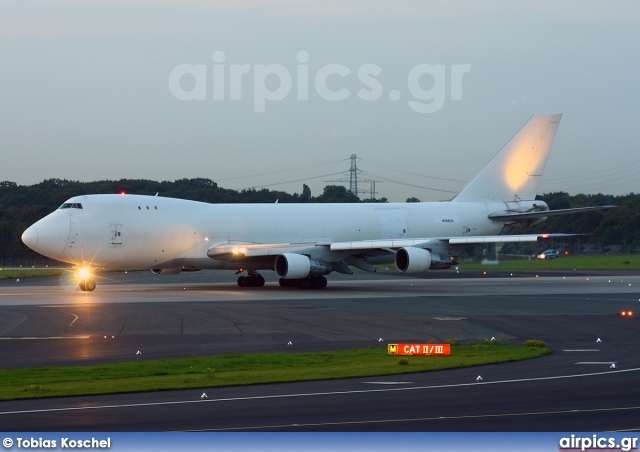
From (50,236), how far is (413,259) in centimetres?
1705

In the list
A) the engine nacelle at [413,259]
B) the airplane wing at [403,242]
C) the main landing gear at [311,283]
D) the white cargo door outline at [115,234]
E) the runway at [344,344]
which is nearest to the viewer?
the runway at [344,344]

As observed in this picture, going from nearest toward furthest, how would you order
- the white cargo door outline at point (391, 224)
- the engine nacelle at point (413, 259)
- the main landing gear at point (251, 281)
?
the engine nacelle at point (413, 259)
the main landing gear at point (251, 281)
the white cargo door outline at point (391, 224)

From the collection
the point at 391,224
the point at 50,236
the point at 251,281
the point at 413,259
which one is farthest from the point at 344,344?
the point at 391,224

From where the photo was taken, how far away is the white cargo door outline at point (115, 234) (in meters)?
43.8

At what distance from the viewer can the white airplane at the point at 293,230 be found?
144ft

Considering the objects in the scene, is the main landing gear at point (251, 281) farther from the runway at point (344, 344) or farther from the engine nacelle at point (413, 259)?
the engine nacelle at point (413, 259)

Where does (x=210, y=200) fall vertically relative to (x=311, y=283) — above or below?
above

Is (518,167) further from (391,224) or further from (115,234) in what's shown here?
(115,234)

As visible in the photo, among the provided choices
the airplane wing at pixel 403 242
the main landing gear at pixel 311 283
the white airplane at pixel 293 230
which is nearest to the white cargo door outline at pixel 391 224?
the white airplane at pixel 293 230

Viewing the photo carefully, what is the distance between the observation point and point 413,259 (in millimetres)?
45625

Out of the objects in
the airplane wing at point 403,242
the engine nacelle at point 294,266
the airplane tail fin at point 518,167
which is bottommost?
the engine nacelle at point 294,266

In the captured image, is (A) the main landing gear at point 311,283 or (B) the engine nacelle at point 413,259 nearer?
(B) the engine nacelle at point 413,259

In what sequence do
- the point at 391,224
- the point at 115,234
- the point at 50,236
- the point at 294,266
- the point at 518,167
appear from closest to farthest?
1. the point at 50,236
2. the point at 115,234
3. the point at 294,266
4. the point at 391,224
5. the point at 518,167

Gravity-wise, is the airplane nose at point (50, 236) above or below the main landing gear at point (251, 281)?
above
